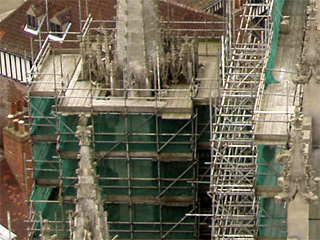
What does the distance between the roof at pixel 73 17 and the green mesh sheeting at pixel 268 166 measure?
1149 inches

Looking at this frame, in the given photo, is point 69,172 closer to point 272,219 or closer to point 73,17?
point 272,219

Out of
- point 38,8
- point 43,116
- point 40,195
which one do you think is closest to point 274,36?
point 43,116

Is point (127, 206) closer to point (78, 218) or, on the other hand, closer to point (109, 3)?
point (78, 218)

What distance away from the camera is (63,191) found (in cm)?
6856

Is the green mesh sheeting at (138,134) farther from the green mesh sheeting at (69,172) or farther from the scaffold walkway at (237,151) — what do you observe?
the scaffold walkway at (237,151)

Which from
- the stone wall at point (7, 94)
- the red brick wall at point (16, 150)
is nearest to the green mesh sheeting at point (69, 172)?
the red brick wall at point (16, 150)

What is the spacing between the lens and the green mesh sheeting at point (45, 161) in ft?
231

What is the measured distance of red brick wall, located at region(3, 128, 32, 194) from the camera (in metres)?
98.0

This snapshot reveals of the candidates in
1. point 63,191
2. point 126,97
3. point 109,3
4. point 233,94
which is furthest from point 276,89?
point 109,3

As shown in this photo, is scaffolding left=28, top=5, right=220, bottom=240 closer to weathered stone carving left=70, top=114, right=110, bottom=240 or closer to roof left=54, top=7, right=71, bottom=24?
weathered stone carving left=70, top=114, right=110, bottom=240

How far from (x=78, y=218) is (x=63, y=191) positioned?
1717cm

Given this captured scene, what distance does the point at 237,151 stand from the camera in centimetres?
6462

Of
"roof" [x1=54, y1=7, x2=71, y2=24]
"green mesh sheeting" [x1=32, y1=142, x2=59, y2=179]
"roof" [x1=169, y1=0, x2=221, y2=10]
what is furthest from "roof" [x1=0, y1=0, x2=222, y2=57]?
"green mesh sheeting" [x1=32, y1=142, x2=59, y2=179]

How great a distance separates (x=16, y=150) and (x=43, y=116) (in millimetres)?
30666
